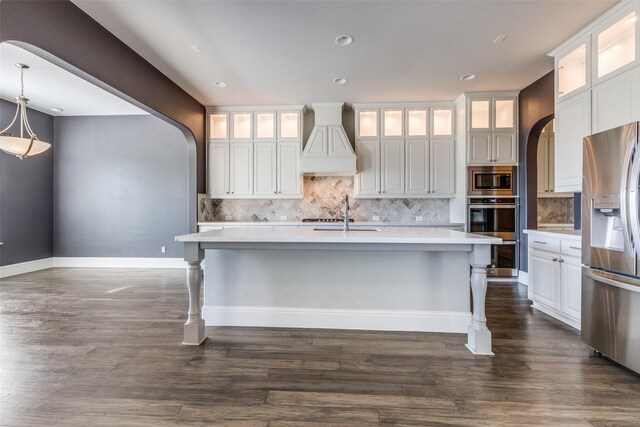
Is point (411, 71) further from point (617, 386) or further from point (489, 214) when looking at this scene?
point (617, 386)

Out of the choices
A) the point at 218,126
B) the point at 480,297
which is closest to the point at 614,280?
the point at 480,297

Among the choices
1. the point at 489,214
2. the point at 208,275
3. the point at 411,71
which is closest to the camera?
the point at 208,275

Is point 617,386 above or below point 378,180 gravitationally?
below

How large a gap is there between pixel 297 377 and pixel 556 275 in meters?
2.83

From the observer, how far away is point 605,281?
7.11ft

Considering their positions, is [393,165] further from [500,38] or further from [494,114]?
[500,38]

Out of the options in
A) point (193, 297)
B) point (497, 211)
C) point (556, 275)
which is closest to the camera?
point (193, 297)

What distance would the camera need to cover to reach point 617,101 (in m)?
2.58

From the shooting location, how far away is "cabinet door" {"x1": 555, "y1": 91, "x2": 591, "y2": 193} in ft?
9.62

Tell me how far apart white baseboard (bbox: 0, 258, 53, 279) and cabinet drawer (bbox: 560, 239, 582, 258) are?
309 inches

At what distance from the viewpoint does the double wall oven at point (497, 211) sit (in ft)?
14.9

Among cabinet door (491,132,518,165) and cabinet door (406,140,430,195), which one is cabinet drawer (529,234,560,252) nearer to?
cabinet door (491,132,518,165)

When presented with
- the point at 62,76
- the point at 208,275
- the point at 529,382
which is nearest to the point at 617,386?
the point at 529,382

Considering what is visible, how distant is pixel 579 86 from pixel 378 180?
276 cm
